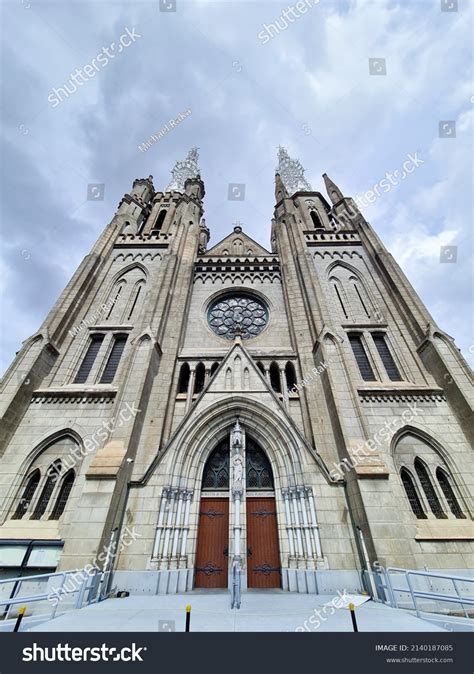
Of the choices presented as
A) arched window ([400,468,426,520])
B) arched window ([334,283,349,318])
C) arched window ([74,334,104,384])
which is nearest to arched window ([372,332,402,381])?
arched window ([334,283,349,318])

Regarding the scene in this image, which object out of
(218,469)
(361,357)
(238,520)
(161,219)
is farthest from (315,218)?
(238,520)

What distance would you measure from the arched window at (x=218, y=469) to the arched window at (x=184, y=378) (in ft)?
11.6

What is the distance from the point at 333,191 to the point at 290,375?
21.4 meters

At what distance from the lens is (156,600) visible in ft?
23.4

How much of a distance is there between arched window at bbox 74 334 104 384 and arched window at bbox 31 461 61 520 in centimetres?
396

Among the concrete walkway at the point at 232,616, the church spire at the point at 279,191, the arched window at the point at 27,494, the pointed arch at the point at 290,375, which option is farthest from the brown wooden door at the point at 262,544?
the church spire at the point at 279,191

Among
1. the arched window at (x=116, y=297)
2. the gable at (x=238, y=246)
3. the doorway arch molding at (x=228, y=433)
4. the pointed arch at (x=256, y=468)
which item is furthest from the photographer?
the gable at (x=238, y=246)

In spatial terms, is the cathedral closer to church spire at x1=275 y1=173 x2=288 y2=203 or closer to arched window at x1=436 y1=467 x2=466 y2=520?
arched window at x1=436 y1=467 x2=466 y2=520

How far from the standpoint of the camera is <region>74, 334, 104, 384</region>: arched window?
1334 centimetres

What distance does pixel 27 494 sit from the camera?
9.95 meters

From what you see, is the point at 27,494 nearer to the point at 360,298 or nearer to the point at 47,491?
the point at 47,491

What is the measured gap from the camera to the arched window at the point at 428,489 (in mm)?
9703

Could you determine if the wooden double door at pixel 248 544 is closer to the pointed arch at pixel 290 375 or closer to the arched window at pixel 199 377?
the arched window at pixel 199 377

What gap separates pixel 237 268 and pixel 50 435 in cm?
1413
